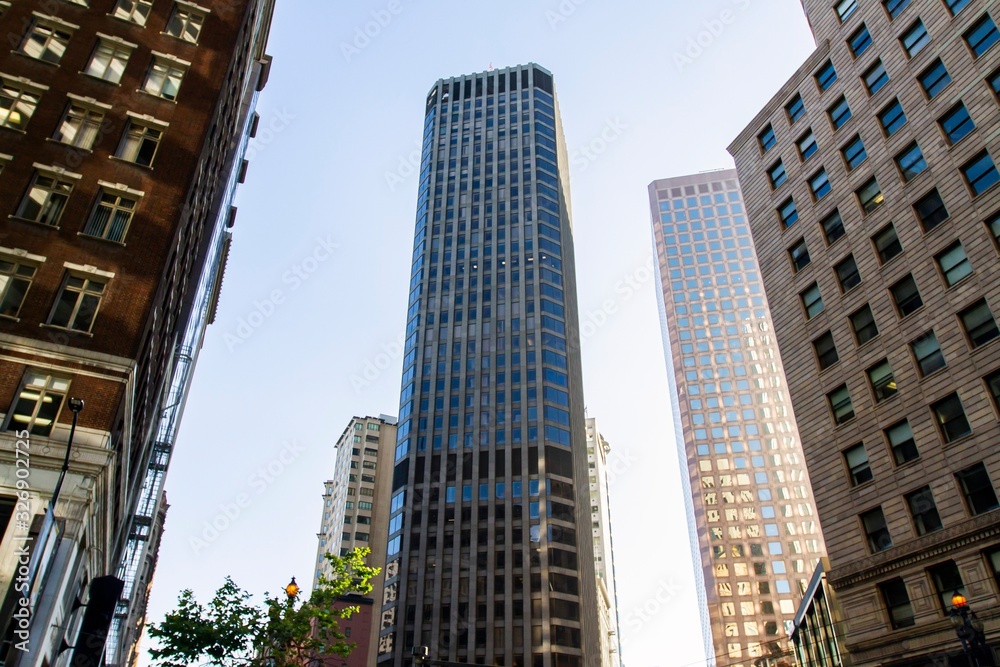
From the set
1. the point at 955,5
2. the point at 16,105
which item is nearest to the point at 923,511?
the point at 955,5

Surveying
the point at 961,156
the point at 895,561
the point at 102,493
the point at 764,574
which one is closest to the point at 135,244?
the point at 102,493

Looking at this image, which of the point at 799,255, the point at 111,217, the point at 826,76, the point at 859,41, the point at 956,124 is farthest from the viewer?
the point at 826,76

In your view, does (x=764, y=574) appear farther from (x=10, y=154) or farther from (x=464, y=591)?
(x=10, y=154)

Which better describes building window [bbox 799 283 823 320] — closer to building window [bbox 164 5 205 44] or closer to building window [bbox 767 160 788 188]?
building window [bbox 767 160 788 188]

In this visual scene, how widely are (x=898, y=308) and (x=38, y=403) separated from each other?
1444 inches

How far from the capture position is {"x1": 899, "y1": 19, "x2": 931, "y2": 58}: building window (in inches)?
1468

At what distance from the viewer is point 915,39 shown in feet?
124

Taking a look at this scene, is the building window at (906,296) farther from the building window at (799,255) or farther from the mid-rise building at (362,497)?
the mid-rise building at (362,497)

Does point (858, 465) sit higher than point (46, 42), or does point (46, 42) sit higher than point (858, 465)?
point (46, 42)

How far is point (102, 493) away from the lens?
27766 millimetres

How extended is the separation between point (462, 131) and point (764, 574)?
296 ft

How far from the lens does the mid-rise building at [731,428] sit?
116m

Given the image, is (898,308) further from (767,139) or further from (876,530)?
(767,139)

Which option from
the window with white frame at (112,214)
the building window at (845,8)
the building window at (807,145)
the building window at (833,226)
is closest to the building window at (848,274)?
the building window at (833,226)
